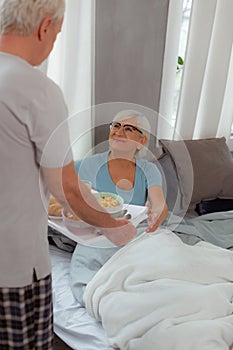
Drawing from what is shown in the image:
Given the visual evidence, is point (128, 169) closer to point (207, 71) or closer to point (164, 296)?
point (164, 296)

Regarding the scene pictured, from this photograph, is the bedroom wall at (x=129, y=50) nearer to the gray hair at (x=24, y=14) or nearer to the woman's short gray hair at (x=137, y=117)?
the woman's short gray hair at (x=137, y=117)

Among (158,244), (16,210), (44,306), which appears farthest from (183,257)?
(16,210)

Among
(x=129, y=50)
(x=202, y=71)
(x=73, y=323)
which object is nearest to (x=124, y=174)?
(x=73, y=323)

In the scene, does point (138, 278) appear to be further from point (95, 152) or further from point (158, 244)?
point (95, 152)

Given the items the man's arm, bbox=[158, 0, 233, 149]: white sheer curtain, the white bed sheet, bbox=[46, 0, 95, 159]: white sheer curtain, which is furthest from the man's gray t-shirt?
bbox=[158, 0, 233, 149]: white sheer curtain

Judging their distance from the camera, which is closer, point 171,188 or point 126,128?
point 126,128

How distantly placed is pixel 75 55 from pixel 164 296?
3.82ft

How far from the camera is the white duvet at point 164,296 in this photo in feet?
4.30

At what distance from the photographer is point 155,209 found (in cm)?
160

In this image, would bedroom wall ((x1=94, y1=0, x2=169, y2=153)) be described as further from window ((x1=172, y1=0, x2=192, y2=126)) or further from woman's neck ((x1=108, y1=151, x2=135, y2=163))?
woman's neck ((x1=108, y1=151, x2=135, y2=163))

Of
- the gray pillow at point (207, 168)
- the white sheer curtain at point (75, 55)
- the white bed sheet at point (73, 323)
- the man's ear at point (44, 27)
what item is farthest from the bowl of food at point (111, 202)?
the gray pillow at point (207, 168)

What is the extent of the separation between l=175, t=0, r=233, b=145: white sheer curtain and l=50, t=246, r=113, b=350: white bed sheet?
47.6 inches

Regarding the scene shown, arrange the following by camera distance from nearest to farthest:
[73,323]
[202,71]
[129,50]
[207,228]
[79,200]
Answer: [79,200], [73,323], [207,228], [129,50], [202,71]

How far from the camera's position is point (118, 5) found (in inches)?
86.8
